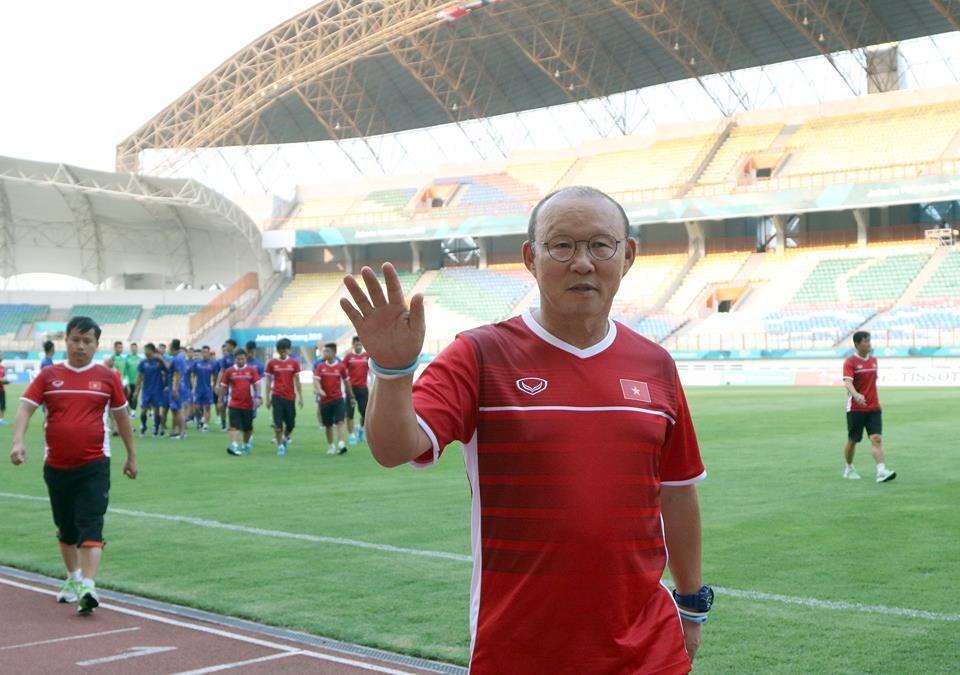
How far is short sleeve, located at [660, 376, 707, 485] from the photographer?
3.32 metres

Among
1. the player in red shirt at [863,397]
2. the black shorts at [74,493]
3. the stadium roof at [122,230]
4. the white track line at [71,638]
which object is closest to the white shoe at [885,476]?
the player in red shirt at [863,397]

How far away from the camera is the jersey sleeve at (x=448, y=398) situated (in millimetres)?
2805

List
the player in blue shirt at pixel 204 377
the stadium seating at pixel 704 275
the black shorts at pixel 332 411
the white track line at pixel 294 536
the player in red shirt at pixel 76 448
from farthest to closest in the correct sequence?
the stadium seating at pixel 704 275 → the player in blue shirt at pixel 204 377 → the black shorts at pixel 332 411 → the white track line at pixel 294 536 → the player in red shirt at pixel 76 448

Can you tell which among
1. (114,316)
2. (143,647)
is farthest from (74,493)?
(114,316)

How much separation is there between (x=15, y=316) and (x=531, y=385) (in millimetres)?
62477

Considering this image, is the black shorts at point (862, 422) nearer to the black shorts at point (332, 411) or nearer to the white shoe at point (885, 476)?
the white shoe at point (885, 476)

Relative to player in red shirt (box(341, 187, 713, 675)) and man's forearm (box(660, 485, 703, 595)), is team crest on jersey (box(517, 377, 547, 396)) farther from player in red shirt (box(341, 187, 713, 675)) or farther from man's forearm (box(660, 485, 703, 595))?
man's forearm (box(660, 485, 703, 595))

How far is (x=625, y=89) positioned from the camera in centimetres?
5750

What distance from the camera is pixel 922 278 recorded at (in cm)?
4488

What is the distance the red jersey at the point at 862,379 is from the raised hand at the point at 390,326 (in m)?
12.0

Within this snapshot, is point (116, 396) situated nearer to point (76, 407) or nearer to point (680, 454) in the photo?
point (76, 407)

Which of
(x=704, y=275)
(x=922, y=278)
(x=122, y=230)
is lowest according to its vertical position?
(x=922, y=278)

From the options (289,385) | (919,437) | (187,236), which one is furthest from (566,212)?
(187,236)

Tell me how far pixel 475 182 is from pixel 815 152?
1840cm
